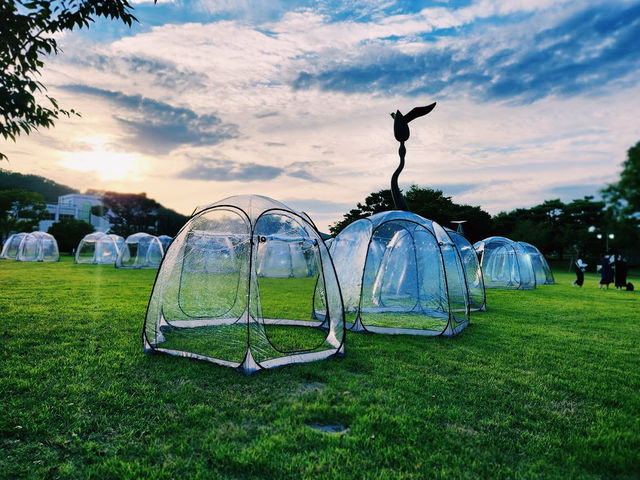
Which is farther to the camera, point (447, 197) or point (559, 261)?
point (559, 261)

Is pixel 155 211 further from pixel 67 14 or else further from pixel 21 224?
pixel 67 14

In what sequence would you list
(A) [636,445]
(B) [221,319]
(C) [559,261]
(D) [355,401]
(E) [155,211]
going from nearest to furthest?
(A) [636,445] → (D) [355,401] → (B) [221,319] → (C) [559,261] → (E) [155,211]

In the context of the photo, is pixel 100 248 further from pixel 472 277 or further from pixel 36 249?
pixel 472 277

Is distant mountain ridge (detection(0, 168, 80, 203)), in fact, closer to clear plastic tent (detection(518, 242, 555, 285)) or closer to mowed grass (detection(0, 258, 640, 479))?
clear plastic tent (detection(518, 242, 555, 285))

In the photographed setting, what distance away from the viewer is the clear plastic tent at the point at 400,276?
26.5ft

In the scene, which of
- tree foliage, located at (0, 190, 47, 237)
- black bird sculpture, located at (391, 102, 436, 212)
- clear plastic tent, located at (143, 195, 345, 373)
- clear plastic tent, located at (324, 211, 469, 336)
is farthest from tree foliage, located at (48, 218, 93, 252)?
clear plastic tent, located at (324, 211, 469, 336)

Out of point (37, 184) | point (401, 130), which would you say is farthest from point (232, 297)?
point (37, 184)

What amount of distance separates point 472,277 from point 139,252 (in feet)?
72.6

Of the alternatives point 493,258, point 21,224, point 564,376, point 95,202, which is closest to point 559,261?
point 493,258

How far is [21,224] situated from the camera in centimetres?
4244

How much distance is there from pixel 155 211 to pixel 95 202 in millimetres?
42852

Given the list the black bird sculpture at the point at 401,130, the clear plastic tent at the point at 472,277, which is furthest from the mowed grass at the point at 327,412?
the black bird sculpture at the point at 401,130

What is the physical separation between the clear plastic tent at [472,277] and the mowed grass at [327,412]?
4160 millimetres

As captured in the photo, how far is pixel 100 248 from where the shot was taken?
28.7m
